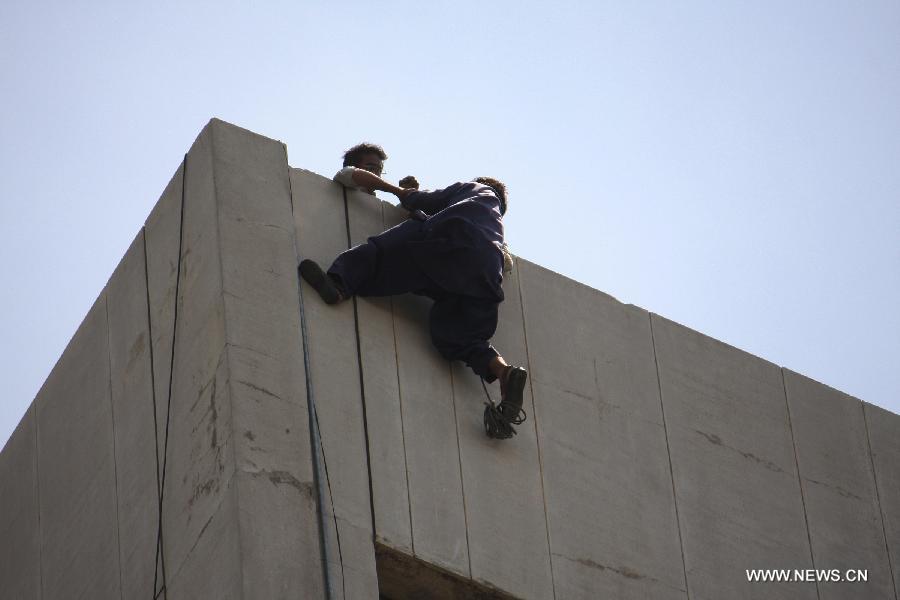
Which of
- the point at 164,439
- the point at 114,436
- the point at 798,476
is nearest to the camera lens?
the point at 164,439

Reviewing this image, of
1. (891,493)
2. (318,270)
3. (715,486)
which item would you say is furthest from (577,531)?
(891,493)

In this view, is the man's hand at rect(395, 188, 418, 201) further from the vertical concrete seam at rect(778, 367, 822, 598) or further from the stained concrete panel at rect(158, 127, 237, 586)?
the vertical concrete seam at rect(778, 367, 822, 598)

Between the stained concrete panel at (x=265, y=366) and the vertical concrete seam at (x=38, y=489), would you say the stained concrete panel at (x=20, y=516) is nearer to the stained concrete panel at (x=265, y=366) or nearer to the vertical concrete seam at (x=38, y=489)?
the vertical concrete seam at (x=38, y=489)

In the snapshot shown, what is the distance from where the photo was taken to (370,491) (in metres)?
8.84

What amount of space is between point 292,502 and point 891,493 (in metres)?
5.51

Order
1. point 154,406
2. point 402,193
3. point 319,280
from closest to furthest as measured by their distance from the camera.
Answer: point 319,280, point 154,406, point 402,193

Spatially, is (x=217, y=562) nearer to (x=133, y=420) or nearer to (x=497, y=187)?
(x=133, y=420)

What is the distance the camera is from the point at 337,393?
357 inches

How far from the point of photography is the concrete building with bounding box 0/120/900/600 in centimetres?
859

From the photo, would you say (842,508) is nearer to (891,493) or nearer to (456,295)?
(891,493)

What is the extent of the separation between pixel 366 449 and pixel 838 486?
4321 mm

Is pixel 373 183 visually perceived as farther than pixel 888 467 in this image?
No

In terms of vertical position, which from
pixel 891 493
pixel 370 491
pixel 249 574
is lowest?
pixel 249 574

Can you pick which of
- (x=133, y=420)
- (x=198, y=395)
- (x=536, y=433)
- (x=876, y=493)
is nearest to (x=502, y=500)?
(x=536, y=433)
